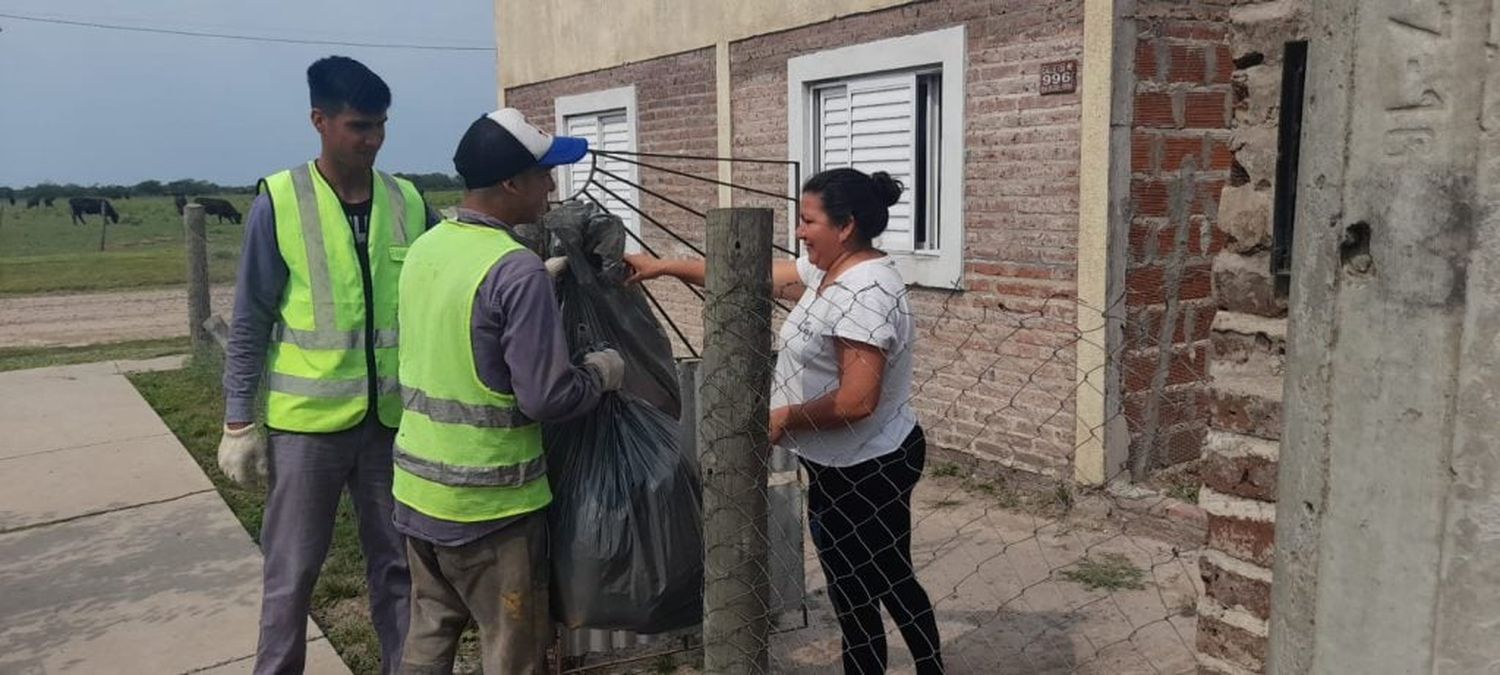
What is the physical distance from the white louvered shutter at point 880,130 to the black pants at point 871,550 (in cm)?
331

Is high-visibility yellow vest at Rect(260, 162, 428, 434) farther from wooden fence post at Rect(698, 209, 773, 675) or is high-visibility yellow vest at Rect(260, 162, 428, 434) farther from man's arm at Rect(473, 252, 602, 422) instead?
wooden fence post at Rect(698, 209, 773, 675)

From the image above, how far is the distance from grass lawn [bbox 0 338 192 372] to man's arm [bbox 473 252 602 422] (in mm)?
9770

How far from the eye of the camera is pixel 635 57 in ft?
27.3

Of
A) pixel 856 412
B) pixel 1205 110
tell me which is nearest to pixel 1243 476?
pixel 856 412

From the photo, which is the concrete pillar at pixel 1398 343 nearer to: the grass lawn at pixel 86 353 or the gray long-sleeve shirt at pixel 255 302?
the gray long-sleeve shirt at pixel 255 302

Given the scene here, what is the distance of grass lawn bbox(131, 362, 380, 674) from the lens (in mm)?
3879

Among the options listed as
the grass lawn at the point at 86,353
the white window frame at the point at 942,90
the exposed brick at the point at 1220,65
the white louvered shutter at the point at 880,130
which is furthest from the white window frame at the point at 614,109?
the grass lawn at the point at 86,353

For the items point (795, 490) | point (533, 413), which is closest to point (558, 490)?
point (533, 413)

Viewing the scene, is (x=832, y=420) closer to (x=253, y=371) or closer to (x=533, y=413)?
(x=533, y=413)

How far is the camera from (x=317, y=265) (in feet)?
9.65

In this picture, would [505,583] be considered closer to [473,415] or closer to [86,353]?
[473,415]

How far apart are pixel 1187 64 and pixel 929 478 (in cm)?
249

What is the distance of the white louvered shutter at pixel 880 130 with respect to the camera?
6.10m

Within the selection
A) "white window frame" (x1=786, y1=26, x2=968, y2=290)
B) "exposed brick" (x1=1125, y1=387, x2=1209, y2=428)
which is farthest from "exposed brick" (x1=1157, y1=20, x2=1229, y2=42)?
"exposed brick" (x1=1125, y1=387, x2=1209, y2=428)
